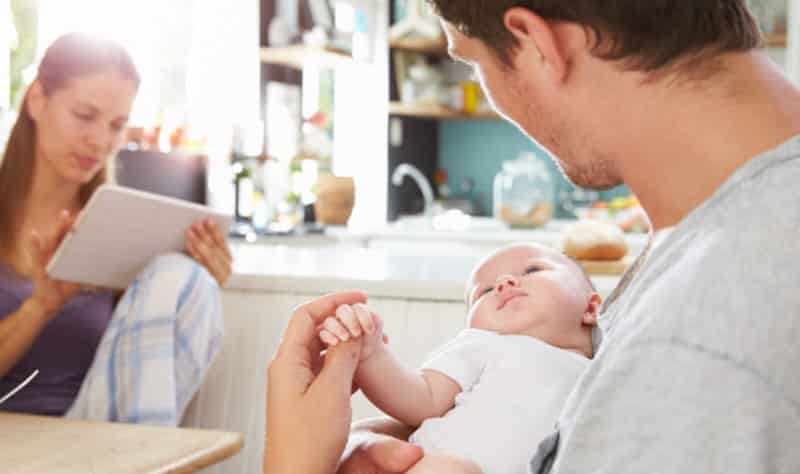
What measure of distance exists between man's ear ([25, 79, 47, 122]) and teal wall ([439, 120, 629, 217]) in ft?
13.3

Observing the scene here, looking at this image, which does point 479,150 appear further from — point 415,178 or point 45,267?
point 45,267

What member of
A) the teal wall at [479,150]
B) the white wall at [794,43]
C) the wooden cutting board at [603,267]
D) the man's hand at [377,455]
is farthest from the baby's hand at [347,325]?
the teal wall at [479,150]

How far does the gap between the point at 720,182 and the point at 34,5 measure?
2.98m

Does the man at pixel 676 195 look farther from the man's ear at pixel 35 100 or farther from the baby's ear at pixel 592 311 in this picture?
the man's ear at pixel 35 100

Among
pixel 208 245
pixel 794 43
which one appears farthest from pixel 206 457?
pixel 794 43

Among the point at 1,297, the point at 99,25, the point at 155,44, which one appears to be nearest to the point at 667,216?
the point at 1,297

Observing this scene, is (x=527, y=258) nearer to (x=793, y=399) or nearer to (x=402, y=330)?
(x=402, y=330)

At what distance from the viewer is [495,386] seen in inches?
43.9

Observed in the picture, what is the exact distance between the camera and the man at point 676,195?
54 centimetres

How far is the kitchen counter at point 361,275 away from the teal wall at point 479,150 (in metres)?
3.45

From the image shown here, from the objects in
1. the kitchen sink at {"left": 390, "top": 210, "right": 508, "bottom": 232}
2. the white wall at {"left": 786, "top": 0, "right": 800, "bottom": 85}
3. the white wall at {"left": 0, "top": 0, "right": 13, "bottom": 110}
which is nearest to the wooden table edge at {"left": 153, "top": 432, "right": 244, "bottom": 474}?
the white wall at {"left": 0, "top": 0, "right": 13, "bottom": 110}

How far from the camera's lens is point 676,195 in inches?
26.5

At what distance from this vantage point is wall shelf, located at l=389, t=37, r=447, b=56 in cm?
523

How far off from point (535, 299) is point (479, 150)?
15.6 feet
